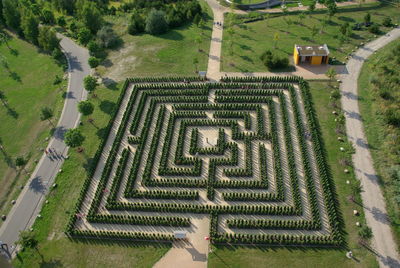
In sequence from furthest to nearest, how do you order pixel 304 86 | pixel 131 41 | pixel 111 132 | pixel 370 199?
pixel 131 41 < pixel 304 86 < pixel 111 132 < pixel 370 199

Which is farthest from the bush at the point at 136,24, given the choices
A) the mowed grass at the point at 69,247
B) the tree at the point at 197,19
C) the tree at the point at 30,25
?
the mowed grass at the point at 69,247

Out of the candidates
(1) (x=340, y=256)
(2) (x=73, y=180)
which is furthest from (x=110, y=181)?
(1) (x=340, y=256)

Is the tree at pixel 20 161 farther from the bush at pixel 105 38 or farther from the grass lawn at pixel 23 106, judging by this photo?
the bush at pixel 105 38

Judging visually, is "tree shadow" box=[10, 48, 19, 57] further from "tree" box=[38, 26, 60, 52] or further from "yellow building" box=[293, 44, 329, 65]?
"yellow building" box=[293, 44, 329, 65]

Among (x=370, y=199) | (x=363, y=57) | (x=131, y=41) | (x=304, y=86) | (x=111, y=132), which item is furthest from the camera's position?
(x=131, y=41)

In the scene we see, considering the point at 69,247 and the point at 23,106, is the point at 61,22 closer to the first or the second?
the point at 23,106

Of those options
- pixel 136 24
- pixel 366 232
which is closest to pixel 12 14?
pixel 136 24

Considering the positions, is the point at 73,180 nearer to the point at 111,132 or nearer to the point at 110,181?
the point at 110,181
